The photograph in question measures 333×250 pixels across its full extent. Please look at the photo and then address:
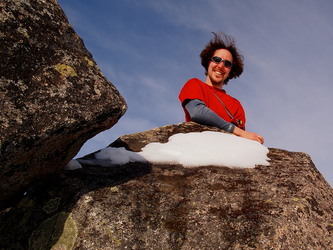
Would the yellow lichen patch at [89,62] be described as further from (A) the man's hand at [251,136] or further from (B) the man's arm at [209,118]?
(A) the man's hand at [251,136]

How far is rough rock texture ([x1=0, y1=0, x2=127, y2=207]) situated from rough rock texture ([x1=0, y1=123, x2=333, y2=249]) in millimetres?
326

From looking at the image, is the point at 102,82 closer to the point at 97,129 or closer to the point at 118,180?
the point at 97,129

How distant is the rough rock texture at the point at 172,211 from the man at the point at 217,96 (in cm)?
189

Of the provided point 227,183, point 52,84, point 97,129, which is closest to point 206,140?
point 227,183

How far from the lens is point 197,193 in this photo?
139 inches

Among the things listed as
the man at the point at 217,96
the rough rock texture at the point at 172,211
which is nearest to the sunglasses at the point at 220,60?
the man at the point at 217,96

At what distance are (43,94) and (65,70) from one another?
14.1 inches

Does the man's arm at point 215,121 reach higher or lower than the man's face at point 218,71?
lower

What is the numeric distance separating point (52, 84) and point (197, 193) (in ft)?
5.77

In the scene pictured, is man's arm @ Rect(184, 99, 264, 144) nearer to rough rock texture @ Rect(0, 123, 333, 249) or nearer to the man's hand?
the man's hand

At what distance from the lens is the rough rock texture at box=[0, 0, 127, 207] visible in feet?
8.87

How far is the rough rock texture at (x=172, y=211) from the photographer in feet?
9.62

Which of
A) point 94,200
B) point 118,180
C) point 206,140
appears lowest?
point 94,200

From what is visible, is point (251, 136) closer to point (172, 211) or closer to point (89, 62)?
point (172, 211)
